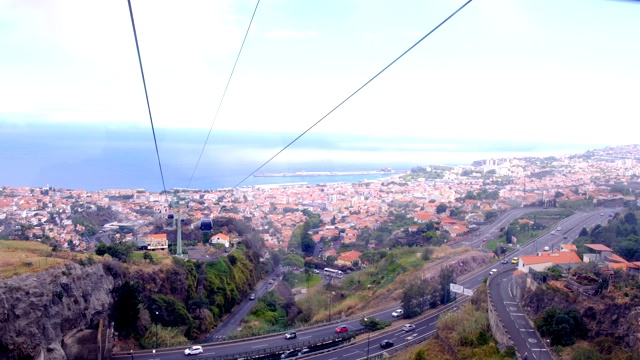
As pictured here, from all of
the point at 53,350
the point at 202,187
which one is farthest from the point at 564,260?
the point at 202,187

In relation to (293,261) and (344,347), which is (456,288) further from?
(293,261)

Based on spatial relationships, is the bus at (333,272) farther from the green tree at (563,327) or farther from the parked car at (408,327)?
the green tree at (563,327)

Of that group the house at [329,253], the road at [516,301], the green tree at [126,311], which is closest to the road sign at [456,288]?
the road at [516,301]

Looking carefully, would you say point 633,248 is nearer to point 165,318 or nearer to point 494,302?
point 494,302

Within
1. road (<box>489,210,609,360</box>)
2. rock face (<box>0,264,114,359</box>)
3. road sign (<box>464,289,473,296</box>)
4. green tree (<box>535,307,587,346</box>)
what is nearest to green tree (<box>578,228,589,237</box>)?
road (<box>489,210,609,360</box>)

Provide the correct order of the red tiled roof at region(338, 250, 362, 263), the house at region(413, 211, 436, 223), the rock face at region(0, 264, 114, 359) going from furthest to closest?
1. the house at region(413, 211, 436, 223)
2. the red tiled roof at region(338, 250, 362, 263)
3. the rock face at region(0, 264, 114, 359)

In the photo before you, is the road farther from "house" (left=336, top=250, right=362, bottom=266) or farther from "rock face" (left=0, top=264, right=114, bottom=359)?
"rock face" (left=0, top=264, right=114, bottom=359)
